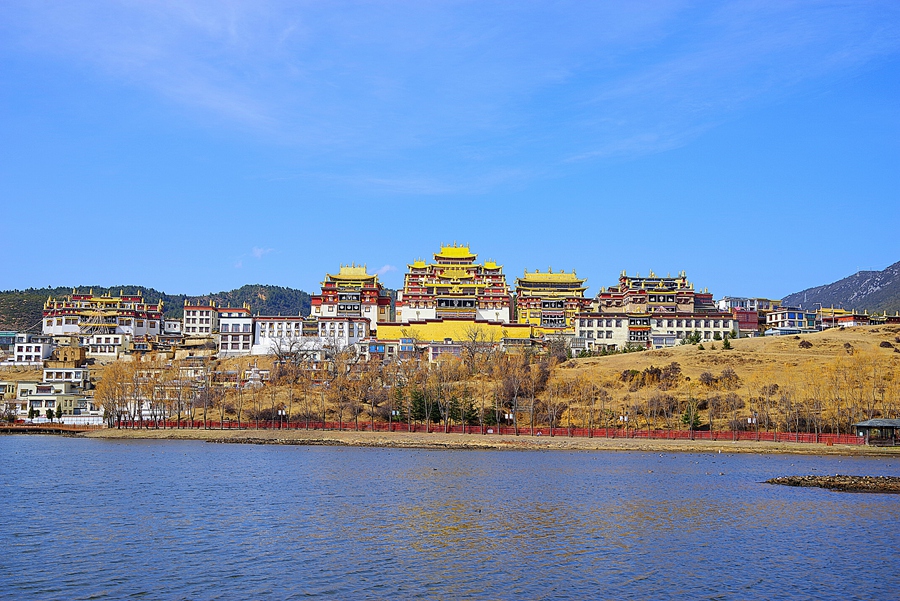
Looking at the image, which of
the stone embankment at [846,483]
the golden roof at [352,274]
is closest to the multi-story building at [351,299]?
the golden roof at [352,274]

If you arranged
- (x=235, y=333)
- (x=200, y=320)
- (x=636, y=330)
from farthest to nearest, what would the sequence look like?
(x=200, y=320) → (x=636, y=330) → (x=235, y=333)

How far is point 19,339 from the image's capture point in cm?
13238

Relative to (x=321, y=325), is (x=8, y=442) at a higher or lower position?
lower

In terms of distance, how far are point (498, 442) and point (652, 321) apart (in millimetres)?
66023

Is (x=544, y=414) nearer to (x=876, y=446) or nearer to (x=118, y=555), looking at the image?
(x=876, y=446)

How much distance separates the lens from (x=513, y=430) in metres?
86.2

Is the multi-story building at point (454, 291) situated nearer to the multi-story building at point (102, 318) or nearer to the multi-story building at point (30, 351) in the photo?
the multi-story building at point (102, 318)

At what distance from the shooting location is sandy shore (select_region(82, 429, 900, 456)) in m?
73.7

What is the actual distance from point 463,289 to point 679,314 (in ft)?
114

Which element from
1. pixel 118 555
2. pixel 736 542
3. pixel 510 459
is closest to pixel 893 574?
pixel 736 542

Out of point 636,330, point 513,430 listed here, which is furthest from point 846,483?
point 636,330

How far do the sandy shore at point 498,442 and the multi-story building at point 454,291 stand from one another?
53.3m

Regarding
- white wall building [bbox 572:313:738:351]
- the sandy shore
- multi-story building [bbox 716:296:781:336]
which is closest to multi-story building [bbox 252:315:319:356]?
white wall building [bbox 572:313:738:351]

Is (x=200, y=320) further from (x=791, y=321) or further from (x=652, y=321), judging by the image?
(x=791, y=321)
